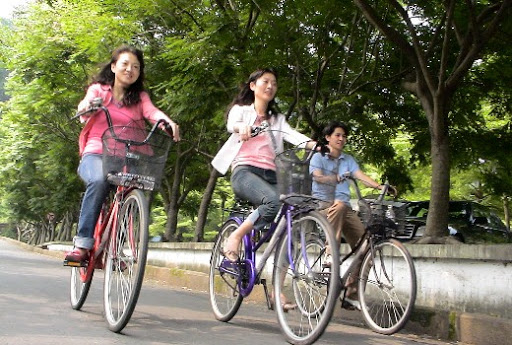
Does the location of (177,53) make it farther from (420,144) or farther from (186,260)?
(420,144)

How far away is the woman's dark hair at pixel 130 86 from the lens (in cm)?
521

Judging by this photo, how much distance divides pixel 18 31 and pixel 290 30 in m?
10.4

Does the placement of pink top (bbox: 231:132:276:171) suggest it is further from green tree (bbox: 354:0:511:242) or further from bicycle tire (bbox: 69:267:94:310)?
green tree (bbox: 354:0:511:242)

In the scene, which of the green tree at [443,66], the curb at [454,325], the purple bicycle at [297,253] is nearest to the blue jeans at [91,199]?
the purple bicycle at [297,253]

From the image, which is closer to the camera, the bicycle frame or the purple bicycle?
the purple bicycle

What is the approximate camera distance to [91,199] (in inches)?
191

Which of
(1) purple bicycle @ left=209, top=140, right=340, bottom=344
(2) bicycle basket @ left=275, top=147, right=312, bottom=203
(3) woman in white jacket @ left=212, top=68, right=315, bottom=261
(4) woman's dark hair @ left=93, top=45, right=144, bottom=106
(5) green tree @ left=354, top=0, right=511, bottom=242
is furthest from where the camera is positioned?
(5) green tree @ left=354, top=0, right=511, bottom=242

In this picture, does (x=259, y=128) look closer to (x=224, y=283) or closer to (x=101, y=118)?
(x=101, y=118)

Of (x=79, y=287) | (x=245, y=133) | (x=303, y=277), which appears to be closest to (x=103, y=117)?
(x=245, y=133)

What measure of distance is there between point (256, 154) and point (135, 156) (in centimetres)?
98

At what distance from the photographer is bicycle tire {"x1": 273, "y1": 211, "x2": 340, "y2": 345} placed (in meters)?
4.33

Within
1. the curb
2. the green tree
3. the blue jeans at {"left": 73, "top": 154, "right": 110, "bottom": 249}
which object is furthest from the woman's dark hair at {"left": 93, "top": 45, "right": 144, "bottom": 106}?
the green tree

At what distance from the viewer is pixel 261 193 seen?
491 centimetres

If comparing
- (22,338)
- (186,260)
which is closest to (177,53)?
(186,260)
